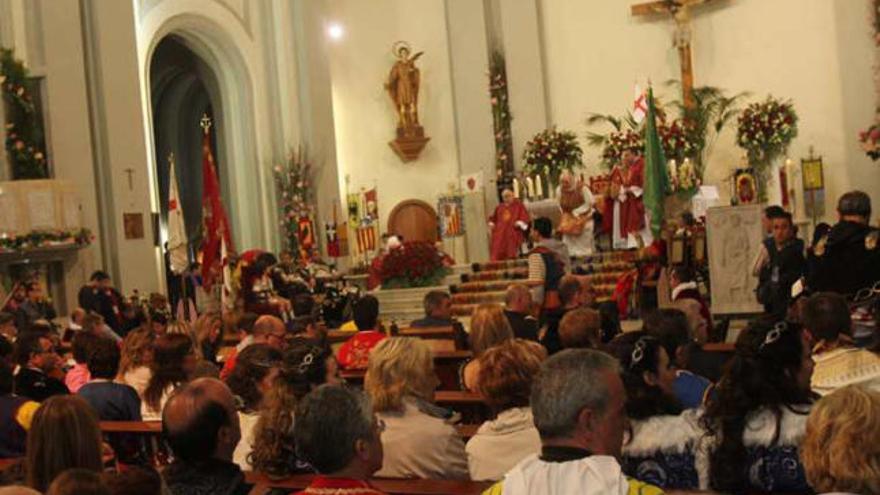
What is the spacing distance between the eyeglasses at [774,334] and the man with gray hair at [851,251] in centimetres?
325

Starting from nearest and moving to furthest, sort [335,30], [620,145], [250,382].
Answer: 1. [250,382]
2. [620,145]
3. [335,30]

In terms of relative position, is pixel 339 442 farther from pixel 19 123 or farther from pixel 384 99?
pixel 384 99

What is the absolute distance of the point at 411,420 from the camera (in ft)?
15.1

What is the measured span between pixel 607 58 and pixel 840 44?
418cm

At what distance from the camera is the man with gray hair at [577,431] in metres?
2.49

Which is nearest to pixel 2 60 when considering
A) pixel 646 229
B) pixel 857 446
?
pixel 646 229

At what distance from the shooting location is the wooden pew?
3.89 meters

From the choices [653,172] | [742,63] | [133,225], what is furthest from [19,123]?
[742,63]

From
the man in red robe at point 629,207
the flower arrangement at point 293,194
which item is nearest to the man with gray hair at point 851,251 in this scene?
the man in red robe at point 629,207

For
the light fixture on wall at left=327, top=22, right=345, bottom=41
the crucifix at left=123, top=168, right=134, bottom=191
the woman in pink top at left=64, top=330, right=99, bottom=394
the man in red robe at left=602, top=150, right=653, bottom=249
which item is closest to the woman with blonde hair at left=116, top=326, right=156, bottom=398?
the woman in pink top at left=64, top=330, right=99, bottom=394

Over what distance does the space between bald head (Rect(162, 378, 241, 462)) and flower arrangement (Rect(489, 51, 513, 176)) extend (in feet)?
54.7

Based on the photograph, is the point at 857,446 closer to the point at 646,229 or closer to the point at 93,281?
the point at 93,281

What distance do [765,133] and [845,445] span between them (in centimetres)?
1545

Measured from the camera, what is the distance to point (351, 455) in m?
2.99
